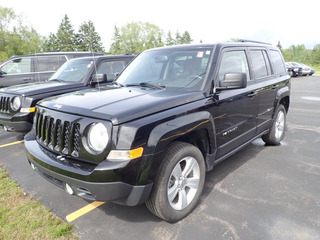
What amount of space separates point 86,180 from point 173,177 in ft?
2.94

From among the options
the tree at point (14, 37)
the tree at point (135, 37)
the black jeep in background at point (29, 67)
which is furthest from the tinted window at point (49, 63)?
the tree at point (135, 37)

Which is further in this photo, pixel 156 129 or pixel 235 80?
pixel 235 80

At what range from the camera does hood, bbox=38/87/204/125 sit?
85.1 inches

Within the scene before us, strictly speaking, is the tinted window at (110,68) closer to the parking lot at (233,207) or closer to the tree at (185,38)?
the parking lot at (233,207)

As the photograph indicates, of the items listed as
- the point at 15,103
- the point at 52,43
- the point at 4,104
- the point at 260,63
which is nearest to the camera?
the point at 260,63

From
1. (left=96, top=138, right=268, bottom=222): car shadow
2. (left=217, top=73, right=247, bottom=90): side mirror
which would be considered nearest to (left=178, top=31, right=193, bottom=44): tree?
(left=96, top=138, right=268, bottom=222): car shadow

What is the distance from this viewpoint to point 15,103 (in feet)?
15.5

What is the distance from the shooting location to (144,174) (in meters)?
A: 2.14

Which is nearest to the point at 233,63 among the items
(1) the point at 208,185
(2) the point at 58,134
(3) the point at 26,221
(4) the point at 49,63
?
Answer: (1) the point at 208,185

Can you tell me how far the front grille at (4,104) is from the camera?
15.6ft

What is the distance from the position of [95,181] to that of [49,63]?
8.06 meters

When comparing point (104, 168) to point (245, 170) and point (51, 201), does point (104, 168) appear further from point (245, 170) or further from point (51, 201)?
point (245, 170)

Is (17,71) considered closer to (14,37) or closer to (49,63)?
(49,63)

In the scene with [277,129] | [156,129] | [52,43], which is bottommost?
[277,129]
